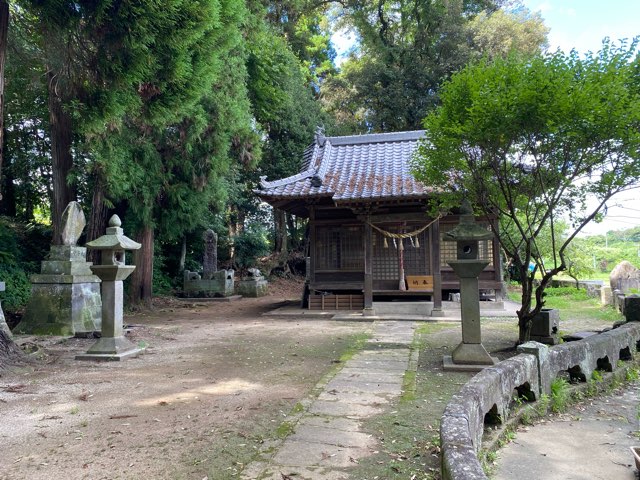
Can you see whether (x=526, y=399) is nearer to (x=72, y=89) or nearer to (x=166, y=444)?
(x=166, y=444)

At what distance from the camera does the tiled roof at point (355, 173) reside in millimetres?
10748

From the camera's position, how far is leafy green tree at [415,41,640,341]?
4695mm

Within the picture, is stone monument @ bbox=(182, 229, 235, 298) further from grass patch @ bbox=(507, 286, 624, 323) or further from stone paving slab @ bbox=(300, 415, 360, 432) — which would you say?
stone paving slab @ bbox=(300, 415, 360, 432)

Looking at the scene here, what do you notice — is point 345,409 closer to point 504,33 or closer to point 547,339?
point 547,339

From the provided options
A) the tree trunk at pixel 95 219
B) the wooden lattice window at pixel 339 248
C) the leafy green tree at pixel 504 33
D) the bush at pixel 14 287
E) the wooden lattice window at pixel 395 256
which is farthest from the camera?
the leafy green tree at pixel 504 33

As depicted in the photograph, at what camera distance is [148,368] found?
5695 mm

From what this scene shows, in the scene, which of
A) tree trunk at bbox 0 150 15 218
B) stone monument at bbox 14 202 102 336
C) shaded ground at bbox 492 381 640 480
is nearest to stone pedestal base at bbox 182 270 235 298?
tree trunk at bbox 0 150 15 218

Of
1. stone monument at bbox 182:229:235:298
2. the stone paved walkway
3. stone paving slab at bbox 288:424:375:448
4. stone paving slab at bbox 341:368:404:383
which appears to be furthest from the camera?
stone monument at bbox 182:229:235:298

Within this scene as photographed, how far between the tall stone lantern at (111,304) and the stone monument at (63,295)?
6.82 feet

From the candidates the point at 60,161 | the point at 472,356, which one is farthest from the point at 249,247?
the point at 472,356

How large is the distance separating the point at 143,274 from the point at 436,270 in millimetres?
8513

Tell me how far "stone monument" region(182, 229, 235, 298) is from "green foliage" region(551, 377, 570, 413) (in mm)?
14130

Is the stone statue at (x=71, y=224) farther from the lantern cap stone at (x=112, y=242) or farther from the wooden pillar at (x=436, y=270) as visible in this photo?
the wooden pillar at (x=436, y=270)

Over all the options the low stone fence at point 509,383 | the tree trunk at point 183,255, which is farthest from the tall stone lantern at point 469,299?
the tree trunk at point 183,255
